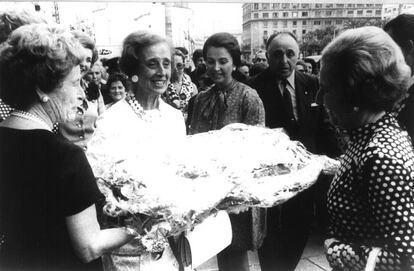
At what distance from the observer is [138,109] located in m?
2.11

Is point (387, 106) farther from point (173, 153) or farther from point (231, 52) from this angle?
point (231, 52)

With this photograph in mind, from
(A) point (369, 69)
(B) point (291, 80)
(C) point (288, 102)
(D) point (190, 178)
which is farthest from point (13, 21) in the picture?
(B) point (291, 80)

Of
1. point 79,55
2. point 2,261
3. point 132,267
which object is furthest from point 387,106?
point 2,261

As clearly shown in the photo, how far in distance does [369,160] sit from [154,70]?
138 centimetres

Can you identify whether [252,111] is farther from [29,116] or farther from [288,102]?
[29,116]

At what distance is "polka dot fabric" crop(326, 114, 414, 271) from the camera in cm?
112

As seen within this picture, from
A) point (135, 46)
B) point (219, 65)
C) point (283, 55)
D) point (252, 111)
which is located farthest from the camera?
point (283, 55)

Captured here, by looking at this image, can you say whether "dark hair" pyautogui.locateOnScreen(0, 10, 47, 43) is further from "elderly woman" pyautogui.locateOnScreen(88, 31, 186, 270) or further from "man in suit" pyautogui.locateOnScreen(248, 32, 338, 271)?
"man in suit" pyautogui.locateOnScreen(248, 32, 338, 271)

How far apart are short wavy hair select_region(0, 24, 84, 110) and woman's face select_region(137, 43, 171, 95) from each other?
0.95 metres

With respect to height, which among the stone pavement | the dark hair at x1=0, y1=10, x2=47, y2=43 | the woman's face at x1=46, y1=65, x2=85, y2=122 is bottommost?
the stone pavement

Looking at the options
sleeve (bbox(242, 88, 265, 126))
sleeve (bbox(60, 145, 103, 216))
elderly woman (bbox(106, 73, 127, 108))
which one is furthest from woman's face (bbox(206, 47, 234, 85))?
elderly woman (bbox(106, 73, 127, 108))

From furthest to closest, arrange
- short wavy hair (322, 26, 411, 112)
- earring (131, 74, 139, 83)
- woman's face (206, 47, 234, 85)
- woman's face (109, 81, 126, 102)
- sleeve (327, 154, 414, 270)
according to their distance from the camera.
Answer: woman's face (109, 81, 126, 102)
woman's face (206, 47, 234, 85)
earring (131, 74, 139, 83)
short wavy hair (322, 26, 411, 112)
sleeve (327, 154, 414, 270)

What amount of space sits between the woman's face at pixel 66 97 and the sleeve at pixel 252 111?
1.50m

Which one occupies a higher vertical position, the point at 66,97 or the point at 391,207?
the point at 66,97
